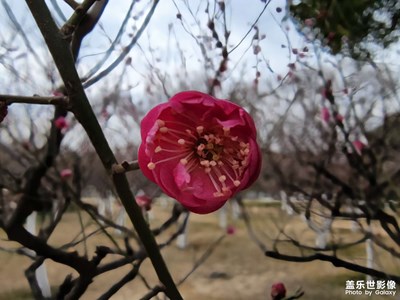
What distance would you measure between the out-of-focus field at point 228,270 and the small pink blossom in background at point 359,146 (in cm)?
36

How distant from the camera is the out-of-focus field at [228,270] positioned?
1624mm

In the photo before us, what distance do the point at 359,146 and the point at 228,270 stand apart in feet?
4.89

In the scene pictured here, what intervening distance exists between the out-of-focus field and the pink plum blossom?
103 centimetres

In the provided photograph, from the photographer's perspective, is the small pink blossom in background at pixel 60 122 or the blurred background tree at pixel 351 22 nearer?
the small pink blossom in background at pixel 60 122

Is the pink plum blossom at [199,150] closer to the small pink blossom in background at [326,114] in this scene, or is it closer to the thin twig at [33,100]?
the thin twig at [33,100]

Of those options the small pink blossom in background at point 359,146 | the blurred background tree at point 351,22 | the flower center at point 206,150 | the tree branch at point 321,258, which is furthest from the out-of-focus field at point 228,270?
the flower center at point 206,150

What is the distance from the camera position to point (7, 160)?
5.74 ft

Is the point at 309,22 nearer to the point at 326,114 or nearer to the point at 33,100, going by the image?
the point at 326,114

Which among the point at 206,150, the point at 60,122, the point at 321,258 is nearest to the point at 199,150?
the point at 206,150

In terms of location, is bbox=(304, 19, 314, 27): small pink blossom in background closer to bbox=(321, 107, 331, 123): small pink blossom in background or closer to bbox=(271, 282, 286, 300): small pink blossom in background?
bbox=(321, 107, 331, 123): small pink blossom in background

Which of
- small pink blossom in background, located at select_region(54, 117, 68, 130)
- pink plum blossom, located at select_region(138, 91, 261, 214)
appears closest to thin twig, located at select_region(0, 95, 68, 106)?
pink plum blossom, located at select_region(138, 91, 261, 214)

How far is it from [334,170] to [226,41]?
0.91m

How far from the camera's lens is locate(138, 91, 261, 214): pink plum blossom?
27 cm

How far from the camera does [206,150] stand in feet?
0.97
